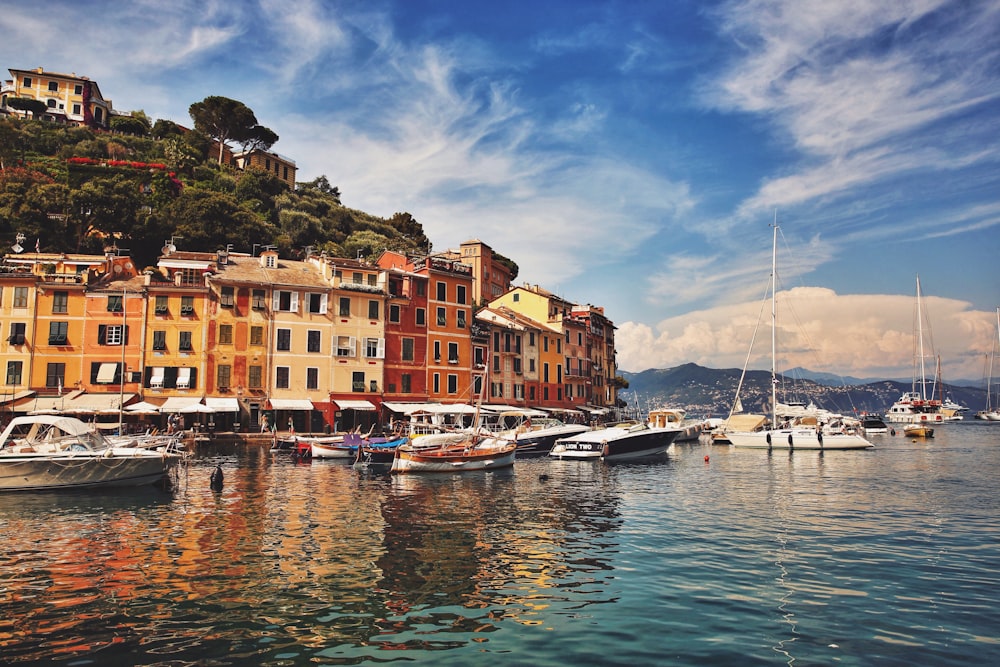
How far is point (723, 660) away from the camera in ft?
32.1

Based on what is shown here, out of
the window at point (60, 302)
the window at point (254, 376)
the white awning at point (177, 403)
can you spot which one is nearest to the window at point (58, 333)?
the window at point (60, 302)

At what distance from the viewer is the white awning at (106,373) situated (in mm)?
49219

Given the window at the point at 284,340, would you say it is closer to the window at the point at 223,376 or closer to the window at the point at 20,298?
the window at the point at 223,376

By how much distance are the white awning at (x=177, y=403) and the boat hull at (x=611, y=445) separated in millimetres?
27494

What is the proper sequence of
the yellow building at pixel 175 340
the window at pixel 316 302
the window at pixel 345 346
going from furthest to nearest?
the window at pixel 345 346 → the window at pixel 316 302 → the yellow building at pixel 175 340

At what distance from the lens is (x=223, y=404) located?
163 feet

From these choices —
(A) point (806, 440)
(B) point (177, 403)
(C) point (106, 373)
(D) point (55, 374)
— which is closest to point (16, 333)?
(D) point (55, 374)

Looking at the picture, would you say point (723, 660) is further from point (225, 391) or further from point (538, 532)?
point (225, 391)

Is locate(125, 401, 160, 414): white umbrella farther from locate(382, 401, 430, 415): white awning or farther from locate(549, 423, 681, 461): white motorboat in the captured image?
locate(549, 423, 681, 461): white motorboat

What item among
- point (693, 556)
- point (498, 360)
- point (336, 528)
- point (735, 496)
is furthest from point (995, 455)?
point (336, 528)

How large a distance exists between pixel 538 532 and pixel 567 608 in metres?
7.40

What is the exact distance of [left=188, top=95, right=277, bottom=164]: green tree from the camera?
107 meters

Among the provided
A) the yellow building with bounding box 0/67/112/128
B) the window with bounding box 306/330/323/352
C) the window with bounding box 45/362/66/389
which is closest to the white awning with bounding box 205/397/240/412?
the window with bounding box 306/330/323/352

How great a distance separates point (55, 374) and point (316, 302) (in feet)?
65.1
